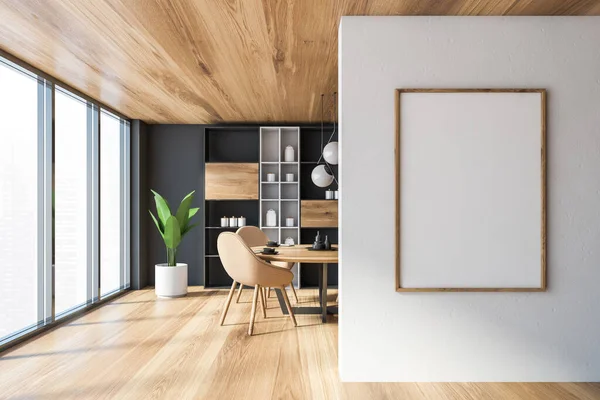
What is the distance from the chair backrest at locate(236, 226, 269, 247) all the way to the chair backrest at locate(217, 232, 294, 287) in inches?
49.7

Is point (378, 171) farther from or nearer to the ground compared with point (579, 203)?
farther from the ground

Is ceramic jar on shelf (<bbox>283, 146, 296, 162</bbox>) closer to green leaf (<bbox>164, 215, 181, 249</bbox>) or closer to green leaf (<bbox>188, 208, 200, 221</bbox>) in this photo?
green leaf (<bbox>188, 208, 200, 221</bbox>)

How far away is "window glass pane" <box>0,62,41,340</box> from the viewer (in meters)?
3.40

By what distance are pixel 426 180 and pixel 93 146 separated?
3.54m

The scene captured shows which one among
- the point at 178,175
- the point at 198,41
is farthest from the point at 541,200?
the point at 178,175

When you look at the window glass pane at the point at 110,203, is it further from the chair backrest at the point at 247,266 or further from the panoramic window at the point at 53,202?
the chair backrest at the point at 247,266

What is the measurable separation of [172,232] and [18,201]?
1.89 meters

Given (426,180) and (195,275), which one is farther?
(195,275)

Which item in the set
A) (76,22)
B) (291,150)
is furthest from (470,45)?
(291,150)

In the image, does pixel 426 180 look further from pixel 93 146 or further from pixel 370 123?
pixel 93 146

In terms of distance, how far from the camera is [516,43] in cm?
275

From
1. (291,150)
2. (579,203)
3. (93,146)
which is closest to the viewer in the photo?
(579,203)

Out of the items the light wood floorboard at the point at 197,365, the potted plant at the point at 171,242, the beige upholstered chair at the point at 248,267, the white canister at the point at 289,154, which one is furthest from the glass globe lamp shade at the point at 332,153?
the white canister at the point at 289,154

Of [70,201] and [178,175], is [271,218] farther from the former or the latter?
[70,201]
